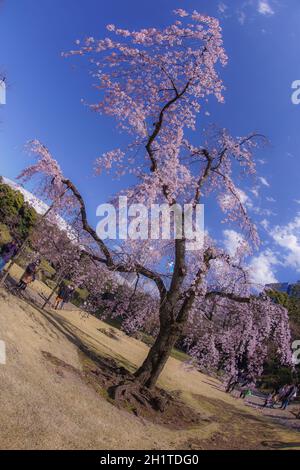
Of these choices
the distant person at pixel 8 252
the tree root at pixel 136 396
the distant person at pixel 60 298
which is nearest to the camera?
the tree root at pixel 136 396

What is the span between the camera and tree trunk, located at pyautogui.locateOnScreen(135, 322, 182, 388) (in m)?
13.0

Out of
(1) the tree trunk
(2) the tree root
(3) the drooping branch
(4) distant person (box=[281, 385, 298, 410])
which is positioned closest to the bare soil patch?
(2) the tree root

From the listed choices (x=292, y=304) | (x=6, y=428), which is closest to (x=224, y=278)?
(x=6, y=428)

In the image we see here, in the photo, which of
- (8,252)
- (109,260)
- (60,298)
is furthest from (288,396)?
(8,252)

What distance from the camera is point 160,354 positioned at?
43.1ft

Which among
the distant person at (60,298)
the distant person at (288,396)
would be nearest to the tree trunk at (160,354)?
the distant person at (60,298)

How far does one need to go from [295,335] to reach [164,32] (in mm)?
20404

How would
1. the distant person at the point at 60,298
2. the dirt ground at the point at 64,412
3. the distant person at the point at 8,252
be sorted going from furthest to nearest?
1. the distant person at the point at 60,298
2. the distant person at the point at 8,252
3. the dirt ground at the point at 64,412

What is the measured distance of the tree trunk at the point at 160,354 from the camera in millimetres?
12984

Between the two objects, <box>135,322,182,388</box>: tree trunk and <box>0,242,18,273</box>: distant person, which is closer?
<box>135,322,182,388</box>: tree trunk

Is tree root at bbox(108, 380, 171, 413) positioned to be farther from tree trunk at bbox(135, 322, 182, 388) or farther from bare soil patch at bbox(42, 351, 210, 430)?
tree trunk at bbox(135, 322, 182, 388)

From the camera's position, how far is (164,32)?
12148 millimetres

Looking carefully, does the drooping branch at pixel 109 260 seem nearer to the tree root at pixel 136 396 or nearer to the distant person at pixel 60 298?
the tree root at pixel 136 396

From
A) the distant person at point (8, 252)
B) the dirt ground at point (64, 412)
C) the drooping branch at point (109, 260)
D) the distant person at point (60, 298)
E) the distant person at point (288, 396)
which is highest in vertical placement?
the drooping branch at point (109, 260)
